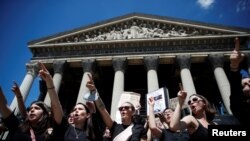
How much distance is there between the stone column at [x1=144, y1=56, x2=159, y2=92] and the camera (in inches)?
765

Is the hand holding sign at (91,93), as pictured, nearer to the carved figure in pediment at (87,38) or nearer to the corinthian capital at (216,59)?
the corinthian capital at (216,59)

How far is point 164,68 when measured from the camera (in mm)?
25734

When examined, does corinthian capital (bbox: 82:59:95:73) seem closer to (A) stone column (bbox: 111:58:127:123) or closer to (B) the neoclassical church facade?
(B) the neoclassical church facade

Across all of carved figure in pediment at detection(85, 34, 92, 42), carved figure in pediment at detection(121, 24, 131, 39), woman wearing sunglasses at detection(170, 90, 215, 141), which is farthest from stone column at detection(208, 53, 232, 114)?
woman wearing sunglasses at detection(170, 90, 215, 141)

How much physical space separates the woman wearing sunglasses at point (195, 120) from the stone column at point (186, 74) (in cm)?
1469

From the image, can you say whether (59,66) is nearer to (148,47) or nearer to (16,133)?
(148,47)

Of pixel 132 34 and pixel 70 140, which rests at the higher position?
pixel 132 34

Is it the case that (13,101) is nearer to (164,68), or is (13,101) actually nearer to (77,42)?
(77,42)

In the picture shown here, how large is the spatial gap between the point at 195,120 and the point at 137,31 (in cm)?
2163

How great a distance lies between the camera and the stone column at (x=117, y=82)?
1839 centimetres

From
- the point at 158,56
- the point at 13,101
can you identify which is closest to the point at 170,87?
the point at 158,56

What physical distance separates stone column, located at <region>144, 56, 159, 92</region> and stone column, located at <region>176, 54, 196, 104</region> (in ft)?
7.81

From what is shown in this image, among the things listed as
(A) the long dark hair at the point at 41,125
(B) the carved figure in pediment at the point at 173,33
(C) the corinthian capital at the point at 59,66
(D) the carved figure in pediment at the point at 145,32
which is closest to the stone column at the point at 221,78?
(B) the carved figure in pediment at the point at 173,33

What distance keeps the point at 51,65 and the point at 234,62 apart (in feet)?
74.7
